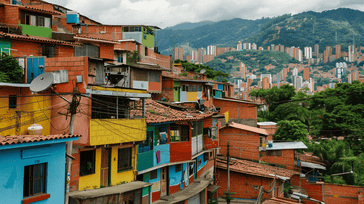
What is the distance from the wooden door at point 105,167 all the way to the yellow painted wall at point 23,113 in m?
2.60

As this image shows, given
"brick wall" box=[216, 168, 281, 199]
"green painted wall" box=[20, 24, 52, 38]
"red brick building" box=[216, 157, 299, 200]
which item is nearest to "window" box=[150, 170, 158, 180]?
"red brick building" box=[216, 157, 299, 200]

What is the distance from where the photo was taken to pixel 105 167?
1389cm

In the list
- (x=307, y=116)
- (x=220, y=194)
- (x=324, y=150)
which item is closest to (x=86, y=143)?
(x=220, y=194)

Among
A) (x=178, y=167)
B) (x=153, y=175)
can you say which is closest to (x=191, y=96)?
(x=178, y=167)

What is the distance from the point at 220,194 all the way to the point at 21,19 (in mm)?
21472

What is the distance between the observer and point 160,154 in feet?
59.4

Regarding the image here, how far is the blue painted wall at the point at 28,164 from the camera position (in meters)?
8.52

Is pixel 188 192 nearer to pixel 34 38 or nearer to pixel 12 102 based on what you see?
pixel 12 102

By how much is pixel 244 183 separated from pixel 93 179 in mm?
17993

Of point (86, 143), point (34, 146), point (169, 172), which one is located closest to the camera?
point (34, 146)

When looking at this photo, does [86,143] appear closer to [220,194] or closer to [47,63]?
[47,63]

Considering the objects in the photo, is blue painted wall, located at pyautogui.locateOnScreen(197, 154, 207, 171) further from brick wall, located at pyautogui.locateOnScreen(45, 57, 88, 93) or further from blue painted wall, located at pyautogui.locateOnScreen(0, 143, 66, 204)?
blue painted wall, located at pyautogui.locateOnScreen(0, 143, 66, 204)

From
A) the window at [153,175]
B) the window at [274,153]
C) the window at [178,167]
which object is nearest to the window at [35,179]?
the window at [153,175]

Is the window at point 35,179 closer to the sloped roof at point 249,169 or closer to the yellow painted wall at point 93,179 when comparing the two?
the yellow painted wall at point 93,179
